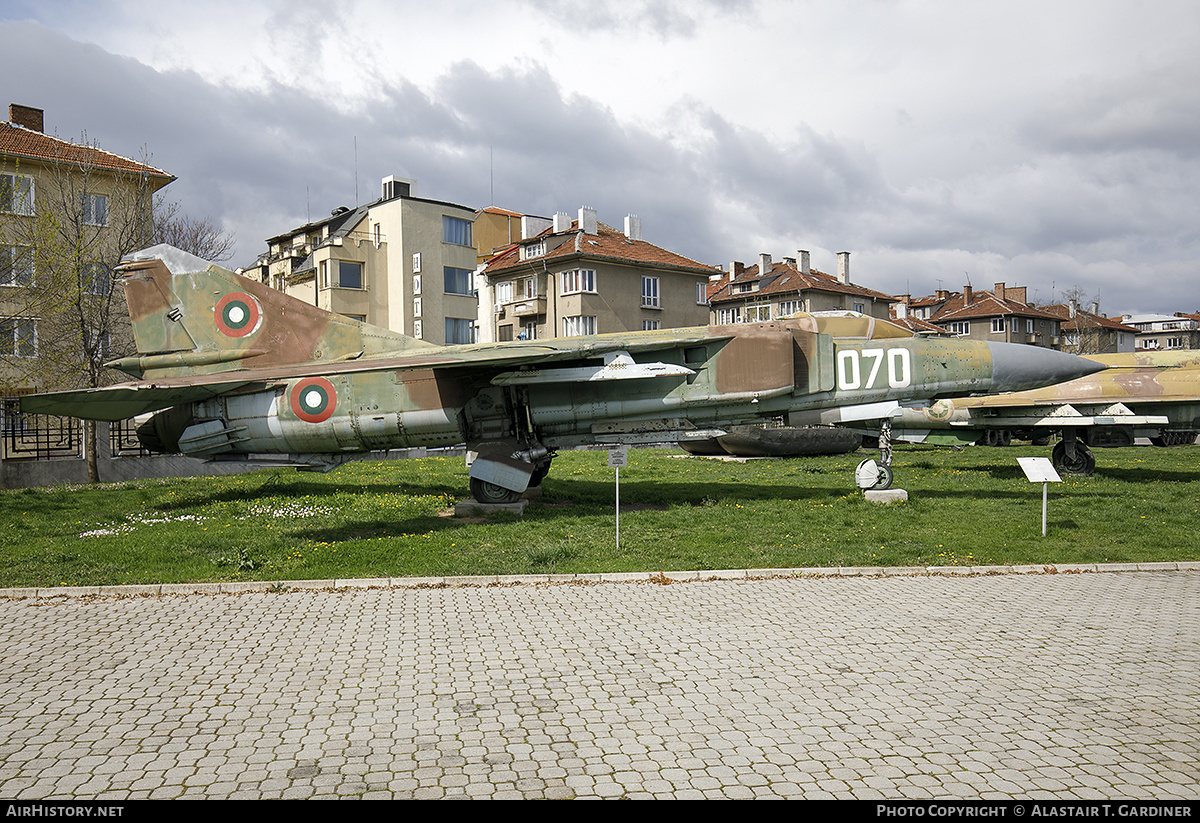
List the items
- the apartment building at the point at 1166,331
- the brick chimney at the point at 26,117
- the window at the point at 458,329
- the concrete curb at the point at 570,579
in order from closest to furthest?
the concrete curb at the point at 570,579
the brick chimney at the point at 26,117
the window at the point at 458,329
the apartment building at the point at 1166,331

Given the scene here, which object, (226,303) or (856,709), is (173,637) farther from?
(226,303)

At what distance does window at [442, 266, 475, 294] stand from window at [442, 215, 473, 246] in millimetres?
1696

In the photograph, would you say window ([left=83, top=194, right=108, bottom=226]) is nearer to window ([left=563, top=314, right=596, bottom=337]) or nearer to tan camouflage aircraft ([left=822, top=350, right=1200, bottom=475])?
tan camouflage aircraft ([left=822, top=350, right=1200, bottom=475])

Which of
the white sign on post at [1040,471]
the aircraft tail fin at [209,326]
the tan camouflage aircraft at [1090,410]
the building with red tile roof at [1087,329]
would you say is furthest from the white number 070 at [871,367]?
the building with red tile roof at [1087,329]

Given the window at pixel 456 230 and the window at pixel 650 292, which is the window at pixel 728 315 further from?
the window at pixel 456 230

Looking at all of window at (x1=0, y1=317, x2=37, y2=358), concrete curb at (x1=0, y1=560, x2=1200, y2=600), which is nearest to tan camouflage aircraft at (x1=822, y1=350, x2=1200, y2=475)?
concrete curb at (x1=0, y1=560, x2=1200, y2=600)

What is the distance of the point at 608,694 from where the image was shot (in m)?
5.62

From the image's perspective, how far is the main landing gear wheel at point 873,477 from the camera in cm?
1519

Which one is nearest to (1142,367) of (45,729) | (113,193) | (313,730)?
(313,730)

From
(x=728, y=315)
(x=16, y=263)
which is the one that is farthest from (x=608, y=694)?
(x=728, y=315)

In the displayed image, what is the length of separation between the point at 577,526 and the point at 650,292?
37623 mm

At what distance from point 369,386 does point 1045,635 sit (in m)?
10.8

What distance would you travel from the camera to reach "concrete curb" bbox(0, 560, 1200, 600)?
28.5 ft

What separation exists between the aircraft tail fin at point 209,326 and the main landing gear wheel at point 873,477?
1014 cm
